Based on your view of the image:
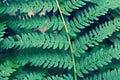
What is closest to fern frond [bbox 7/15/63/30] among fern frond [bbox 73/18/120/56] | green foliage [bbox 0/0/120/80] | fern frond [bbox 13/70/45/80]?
green foliage [bbox 0/0/120/80]

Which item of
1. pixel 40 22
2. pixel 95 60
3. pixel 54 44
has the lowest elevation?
pixel 95 60

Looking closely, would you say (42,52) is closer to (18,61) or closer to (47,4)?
(18,61)

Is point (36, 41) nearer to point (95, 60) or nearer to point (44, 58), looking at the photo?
point (44, 58)

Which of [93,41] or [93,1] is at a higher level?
[93,1]

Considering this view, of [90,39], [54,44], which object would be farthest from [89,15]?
[54,44]

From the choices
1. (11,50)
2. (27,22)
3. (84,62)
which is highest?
(27,22)

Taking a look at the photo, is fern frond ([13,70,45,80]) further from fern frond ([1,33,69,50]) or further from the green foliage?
fern frond ([1,33,69,50])

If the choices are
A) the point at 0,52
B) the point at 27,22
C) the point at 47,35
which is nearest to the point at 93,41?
the point at 47,35
